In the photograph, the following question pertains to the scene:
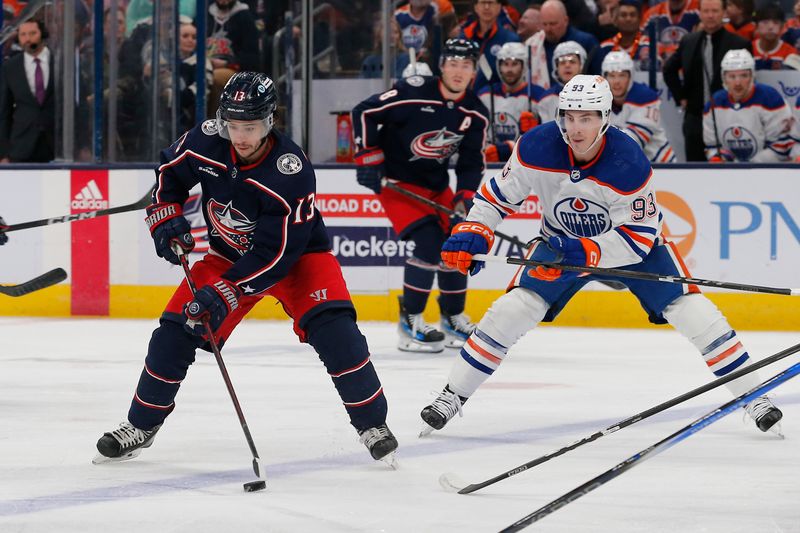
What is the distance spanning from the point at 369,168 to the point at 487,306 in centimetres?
129

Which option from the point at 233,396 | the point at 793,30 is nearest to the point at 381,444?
the point at 233,396

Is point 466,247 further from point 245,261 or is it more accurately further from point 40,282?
point 40,282

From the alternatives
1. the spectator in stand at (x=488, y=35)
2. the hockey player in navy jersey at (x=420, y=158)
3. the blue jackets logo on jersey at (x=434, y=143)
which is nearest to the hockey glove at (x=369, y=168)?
the hockey player in navy jersey at (x=420, y=158)

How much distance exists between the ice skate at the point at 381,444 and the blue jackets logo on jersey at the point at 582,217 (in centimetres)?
82

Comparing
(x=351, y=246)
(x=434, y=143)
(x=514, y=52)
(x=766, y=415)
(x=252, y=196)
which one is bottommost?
(x=351, y=246)

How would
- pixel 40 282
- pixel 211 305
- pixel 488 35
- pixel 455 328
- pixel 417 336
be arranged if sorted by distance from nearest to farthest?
pixel 211 305 → pixel 40 282 → pixel 417 336 → pixel 455 328 → pixel 488 35

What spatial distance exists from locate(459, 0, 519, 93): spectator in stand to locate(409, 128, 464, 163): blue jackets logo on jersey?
1.59m

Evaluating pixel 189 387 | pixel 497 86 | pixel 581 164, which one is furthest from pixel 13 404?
pixel 497 86

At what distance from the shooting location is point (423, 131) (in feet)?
18.4

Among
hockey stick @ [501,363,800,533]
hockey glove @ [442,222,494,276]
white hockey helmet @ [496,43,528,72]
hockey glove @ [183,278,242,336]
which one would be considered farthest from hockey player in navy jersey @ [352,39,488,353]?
hockey stick @ [501,363,800,533]

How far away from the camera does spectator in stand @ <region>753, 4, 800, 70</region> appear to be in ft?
22.9

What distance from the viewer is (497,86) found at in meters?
7.07

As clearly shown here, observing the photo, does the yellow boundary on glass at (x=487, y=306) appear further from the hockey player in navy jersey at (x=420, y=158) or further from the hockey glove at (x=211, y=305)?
the hockey glove at (x=211, y=305)

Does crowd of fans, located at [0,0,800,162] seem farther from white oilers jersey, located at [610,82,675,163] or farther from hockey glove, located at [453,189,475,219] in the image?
hockey glove, located at [453,189,475,219]
